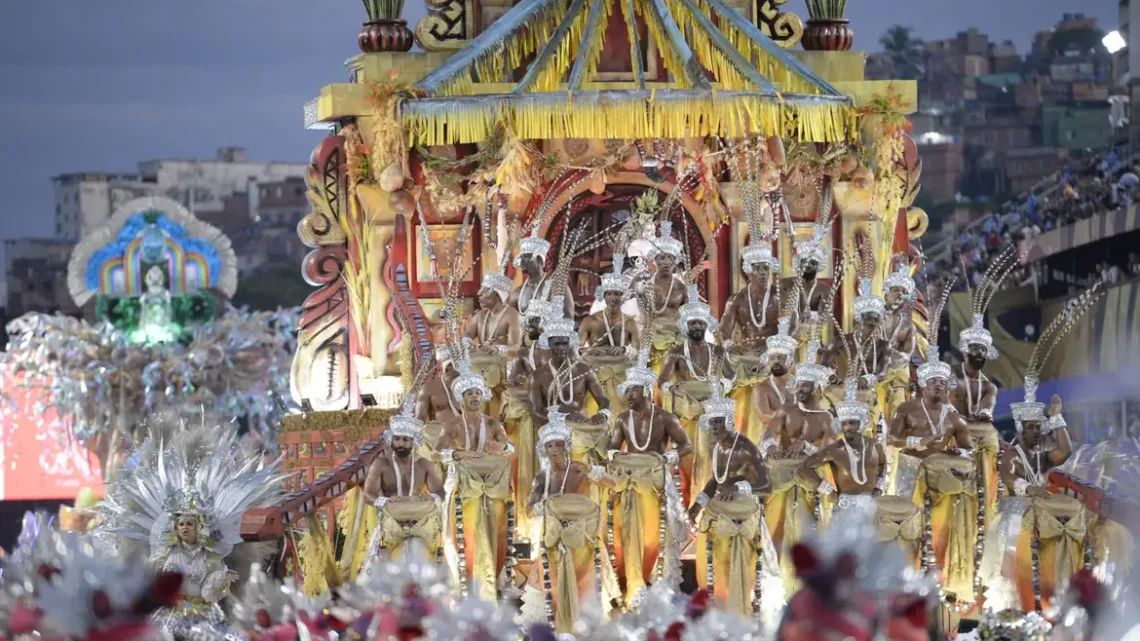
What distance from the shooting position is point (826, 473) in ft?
61.5

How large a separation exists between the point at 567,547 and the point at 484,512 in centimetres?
81

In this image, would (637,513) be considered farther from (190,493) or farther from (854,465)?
(190,493)

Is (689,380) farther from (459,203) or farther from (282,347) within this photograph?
(282,347)

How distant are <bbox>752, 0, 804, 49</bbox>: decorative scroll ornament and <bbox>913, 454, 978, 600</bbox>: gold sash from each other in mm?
4525

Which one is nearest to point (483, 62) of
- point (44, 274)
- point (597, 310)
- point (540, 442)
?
point (597, 310)

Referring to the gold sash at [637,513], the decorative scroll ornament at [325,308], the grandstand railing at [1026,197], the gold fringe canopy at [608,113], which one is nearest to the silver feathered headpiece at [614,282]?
the gold fringe canopy at [608,113]

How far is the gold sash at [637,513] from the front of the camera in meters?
18.3

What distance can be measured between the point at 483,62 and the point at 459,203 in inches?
45.1

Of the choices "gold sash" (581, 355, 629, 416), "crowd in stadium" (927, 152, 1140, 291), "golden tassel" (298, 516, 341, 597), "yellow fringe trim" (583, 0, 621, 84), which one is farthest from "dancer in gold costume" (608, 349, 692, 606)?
"crowd in stadium" (927, 152, 1140, 291)

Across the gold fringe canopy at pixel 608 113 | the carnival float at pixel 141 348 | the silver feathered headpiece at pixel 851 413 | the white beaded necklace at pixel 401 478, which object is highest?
the gold fringe canopy at pixel 608 113

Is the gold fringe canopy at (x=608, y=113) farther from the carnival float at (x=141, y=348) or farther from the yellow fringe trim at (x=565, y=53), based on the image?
the carnival float at (x=141, y=348)

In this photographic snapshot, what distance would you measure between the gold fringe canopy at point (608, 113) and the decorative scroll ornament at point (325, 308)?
1.67 metres

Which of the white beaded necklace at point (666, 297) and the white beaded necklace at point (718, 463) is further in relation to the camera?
the white beaded necklace at point (666, 297)

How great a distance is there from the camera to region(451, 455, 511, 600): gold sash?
18406 millimetres
